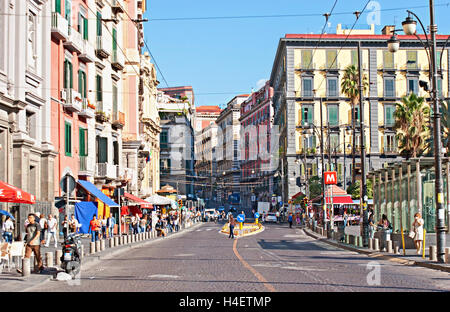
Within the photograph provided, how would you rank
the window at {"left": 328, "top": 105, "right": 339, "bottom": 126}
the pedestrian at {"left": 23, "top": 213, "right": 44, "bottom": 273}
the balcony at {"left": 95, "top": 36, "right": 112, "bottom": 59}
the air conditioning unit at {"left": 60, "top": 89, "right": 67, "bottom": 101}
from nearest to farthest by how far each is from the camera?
1. the pedestrian at {"left": 23, "top": 213, "right": 44, "bottom": 273}
2. the air conditioning unit at {"left": 60, "top": 89, "right": 67, "bottom": 101}
3. the balcony at {"left": 95, "top": 36, "right": 112, "bottom": 59}
4. the window at {"left": 328, "top": 105, "right": 339, "bottom": 126}

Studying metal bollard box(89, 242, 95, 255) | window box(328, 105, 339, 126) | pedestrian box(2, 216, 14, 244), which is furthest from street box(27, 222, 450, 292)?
window box(328, 105, 339, 126)

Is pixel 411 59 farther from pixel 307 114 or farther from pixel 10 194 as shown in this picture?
→ pixel 10 194

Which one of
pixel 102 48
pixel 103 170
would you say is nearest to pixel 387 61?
pixel 102 48

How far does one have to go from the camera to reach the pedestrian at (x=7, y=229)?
86.9ft

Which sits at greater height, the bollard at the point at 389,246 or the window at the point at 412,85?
the window at the point at 412,85

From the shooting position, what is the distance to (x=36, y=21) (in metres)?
30.9

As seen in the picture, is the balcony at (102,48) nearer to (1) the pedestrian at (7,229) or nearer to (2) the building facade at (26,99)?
(2) the building facade at (26,99)

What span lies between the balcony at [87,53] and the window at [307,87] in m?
47.6

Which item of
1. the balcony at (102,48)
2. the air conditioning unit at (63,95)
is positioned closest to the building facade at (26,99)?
the air conditioning unit at (63,95)

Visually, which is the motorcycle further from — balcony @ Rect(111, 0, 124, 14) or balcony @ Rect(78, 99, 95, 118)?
balcony @ Rect(111, 0, 124, 14)

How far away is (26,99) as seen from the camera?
2945 centimetres

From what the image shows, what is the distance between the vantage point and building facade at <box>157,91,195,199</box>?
360 ft

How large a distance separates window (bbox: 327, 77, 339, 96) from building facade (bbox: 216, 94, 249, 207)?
56.5 m

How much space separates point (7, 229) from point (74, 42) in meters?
13.4
